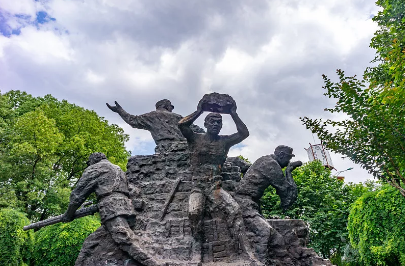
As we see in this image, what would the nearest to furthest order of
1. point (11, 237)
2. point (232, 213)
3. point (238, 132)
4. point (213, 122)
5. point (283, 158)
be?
point (232, 213), point (213, 122), point (238, 132), point (283, 158), point (11, 237)

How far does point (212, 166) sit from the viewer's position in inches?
212

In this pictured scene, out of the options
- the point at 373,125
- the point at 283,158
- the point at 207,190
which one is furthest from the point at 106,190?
the point at 373,125

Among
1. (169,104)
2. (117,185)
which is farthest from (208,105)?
(169,104)

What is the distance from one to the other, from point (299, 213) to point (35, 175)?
13.3 metres

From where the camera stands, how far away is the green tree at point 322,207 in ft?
44.9

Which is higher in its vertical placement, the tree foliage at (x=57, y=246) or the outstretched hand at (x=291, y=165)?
the outstretched hand at (x=291, y=165)

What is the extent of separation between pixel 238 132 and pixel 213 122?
0.51m

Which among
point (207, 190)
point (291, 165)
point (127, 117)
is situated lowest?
point (207, 190)

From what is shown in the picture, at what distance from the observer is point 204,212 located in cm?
519

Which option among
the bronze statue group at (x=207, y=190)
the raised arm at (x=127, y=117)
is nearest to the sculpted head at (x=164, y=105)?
the raised arm at (x=127, y=117)

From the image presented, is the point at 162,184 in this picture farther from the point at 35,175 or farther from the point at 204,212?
the point at 35,175

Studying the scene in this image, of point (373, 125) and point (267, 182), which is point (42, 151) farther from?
point (373, 125)

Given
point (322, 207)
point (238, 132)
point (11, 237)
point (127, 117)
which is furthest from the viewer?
point (322, 207)

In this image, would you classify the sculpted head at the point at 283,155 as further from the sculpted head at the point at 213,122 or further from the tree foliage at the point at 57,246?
the tree foliage at the point at 57,246
